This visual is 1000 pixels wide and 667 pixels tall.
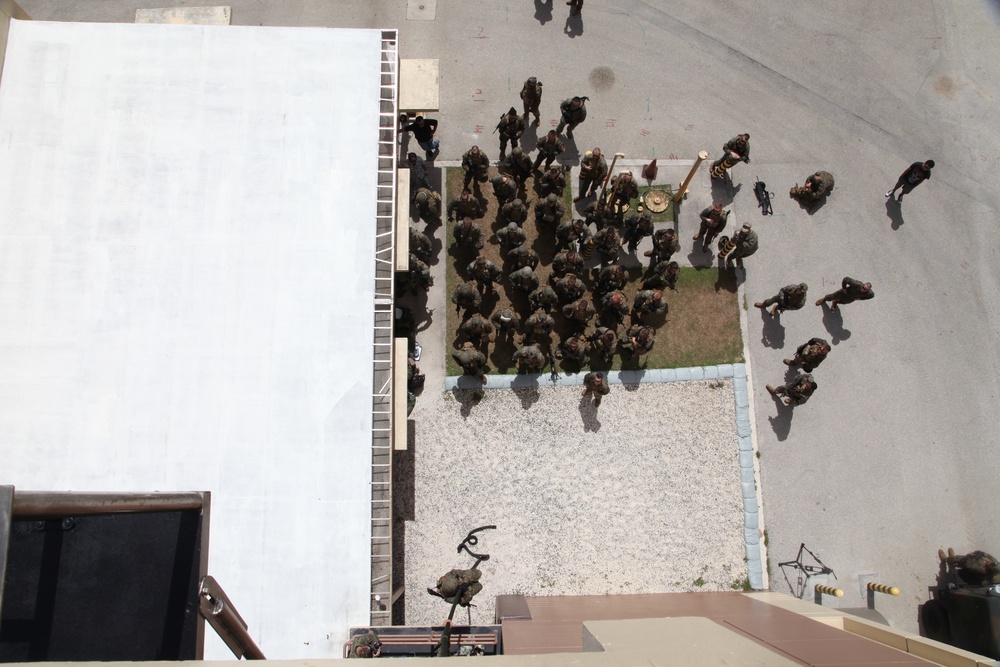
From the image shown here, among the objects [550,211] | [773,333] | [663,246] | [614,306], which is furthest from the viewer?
[773,333]

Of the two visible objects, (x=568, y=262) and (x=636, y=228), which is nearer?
(x=568, y=262)

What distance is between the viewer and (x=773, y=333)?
1755 centimetres

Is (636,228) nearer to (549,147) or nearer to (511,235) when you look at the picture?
(549,147)

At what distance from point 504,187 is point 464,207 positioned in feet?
4.05

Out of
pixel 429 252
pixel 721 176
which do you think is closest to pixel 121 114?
pixel 429 252

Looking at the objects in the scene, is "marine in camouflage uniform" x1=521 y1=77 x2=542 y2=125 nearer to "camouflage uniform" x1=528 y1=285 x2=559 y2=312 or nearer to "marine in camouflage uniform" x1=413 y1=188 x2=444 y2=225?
"marine in camouflage uniform" x1=413 y1=188 x2=444 y2=225

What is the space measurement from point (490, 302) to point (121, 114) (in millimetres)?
9985

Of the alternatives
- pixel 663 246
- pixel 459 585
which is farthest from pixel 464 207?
pixel 459 585

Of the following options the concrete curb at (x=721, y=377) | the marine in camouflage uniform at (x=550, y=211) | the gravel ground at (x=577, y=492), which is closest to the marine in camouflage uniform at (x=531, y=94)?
the marine in camouflage uniform at (x=550, y=211)

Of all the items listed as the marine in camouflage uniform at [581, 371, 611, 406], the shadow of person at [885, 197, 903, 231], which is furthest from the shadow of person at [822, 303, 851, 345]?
the marine in camouflage uniform at [581, 371, 611, 406]

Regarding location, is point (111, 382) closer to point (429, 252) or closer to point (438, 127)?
point (429, 252)

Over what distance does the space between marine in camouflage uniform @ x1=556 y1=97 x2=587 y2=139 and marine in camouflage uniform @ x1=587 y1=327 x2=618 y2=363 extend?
20.0 feet

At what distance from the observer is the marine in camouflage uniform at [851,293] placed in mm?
16156

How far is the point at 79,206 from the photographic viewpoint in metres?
13.8
